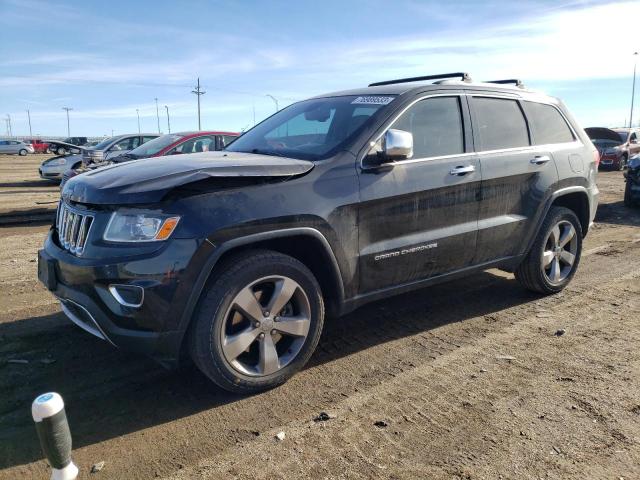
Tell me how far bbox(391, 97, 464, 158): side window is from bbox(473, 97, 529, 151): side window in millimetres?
247

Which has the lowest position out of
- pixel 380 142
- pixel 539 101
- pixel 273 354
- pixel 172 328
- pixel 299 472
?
pixel 299 472

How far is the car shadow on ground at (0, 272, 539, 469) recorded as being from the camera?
9.66 ft

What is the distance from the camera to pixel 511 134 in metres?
4.64

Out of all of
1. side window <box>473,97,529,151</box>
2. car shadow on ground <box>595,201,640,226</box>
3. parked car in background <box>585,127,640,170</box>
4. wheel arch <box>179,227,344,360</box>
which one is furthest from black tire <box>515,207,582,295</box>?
parked car in background <box>585,127,640,170</box>

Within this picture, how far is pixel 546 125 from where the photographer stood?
501 cm

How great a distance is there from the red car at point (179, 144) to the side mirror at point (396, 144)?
7.14m

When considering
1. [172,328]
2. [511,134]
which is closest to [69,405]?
[172,328]

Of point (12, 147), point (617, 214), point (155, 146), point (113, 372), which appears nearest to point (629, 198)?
point (617, 214)

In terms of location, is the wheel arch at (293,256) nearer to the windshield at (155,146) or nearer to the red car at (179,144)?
the red car at (179,144)

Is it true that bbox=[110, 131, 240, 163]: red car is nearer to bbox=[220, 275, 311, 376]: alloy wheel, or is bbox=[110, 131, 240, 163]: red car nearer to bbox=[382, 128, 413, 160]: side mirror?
bbox=[382, 128, 413, 160]: side mirror

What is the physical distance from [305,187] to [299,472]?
1.66m

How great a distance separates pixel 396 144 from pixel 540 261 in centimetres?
228

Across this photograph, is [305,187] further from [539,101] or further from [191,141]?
Result: [191,141]

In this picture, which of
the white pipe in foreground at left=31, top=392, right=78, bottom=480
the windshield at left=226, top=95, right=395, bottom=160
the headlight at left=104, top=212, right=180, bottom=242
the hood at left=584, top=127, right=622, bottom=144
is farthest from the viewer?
the hood at left=584, top=127, right=622, bottom=144
